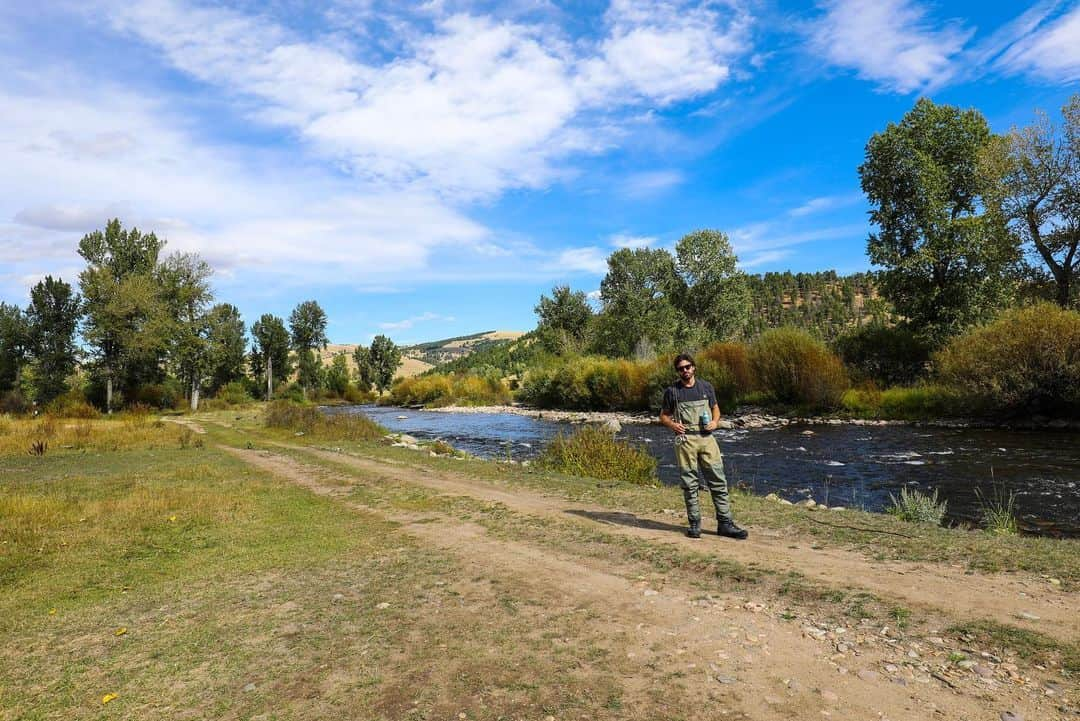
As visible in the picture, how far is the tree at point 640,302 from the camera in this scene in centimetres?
6053

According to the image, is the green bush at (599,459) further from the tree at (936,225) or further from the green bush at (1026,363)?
the tree at (936,225)

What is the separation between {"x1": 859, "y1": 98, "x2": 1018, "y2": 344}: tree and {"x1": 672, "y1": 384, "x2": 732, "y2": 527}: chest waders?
31756 mm

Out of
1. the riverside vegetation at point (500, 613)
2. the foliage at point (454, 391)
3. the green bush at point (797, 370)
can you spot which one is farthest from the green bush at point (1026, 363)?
the foliage at point (454, 391)

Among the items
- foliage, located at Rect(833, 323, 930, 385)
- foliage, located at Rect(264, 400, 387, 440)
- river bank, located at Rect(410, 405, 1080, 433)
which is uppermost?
foliage, located at Rect(833, 323, 930, 385)

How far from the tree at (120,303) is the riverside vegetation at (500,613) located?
38718 mm

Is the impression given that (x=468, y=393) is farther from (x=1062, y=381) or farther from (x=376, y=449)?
(x=1062, y=381)

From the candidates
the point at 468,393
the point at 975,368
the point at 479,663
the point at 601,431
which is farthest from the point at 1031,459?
the point at 468,393

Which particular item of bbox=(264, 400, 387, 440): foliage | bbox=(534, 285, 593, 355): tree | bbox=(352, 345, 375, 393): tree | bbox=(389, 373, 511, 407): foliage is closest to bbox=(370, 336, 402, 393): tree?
bbox=(352, 345, 375, 393): tree

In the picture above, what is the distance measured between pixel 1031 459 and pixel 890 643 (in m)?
17.3

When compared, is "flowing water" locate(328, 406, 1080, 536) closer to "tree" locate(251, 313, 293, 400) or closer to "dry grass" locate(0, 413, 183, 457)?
"dry grass" locate(0, 413, 183, 457)

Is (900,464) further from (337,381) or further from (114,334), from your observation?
(337,381)

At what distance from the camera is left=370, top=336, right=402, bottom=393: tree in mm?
98875

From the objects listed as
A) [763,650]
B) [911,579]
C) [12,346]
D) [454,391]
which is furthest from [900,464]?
[12,346]

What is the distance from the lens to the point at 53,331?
48.4 metres
